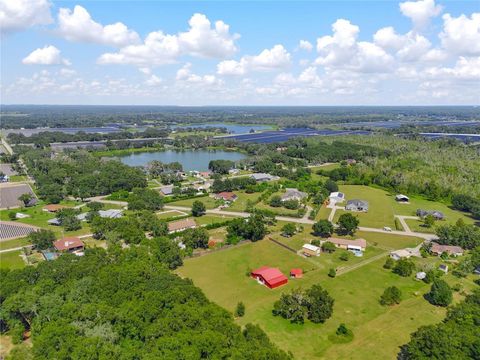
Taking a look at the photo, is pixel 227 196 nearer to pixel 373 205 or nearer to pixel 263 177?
pixel 263 177

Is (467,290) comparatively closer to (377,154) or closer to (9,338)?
(9,338)

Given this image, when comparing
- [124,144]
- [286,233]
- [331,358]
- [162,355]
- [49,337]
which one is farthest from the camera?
[124,144]

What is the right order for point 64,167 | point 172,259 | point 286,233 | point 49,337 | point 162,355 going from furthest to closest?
1. point 64,167
2. point 286,233
3. point 172,259
4. point 49,337
5. point 162,355

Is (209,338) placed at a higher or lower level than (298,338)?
higher

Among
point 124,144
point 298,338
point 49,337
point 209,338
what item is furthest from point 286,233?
point 124,144

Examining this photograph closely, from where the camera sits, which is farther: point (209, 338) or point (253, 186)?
point (253, 186)

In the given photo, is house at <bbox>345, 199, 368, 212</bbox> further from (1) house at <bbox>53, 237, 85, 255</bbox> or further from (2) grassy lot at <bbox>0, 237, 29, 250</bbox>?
(2) grassy lot at <bbox>0, 237, 29, 250</bbox>

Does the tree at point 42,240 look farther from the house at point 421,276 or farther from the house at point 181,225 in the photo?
the house at point 421,276

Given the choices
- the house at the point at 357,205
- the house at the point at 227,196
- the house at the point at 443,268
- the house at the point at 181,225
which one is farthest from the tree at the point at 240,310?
the house at the point at 357,205
